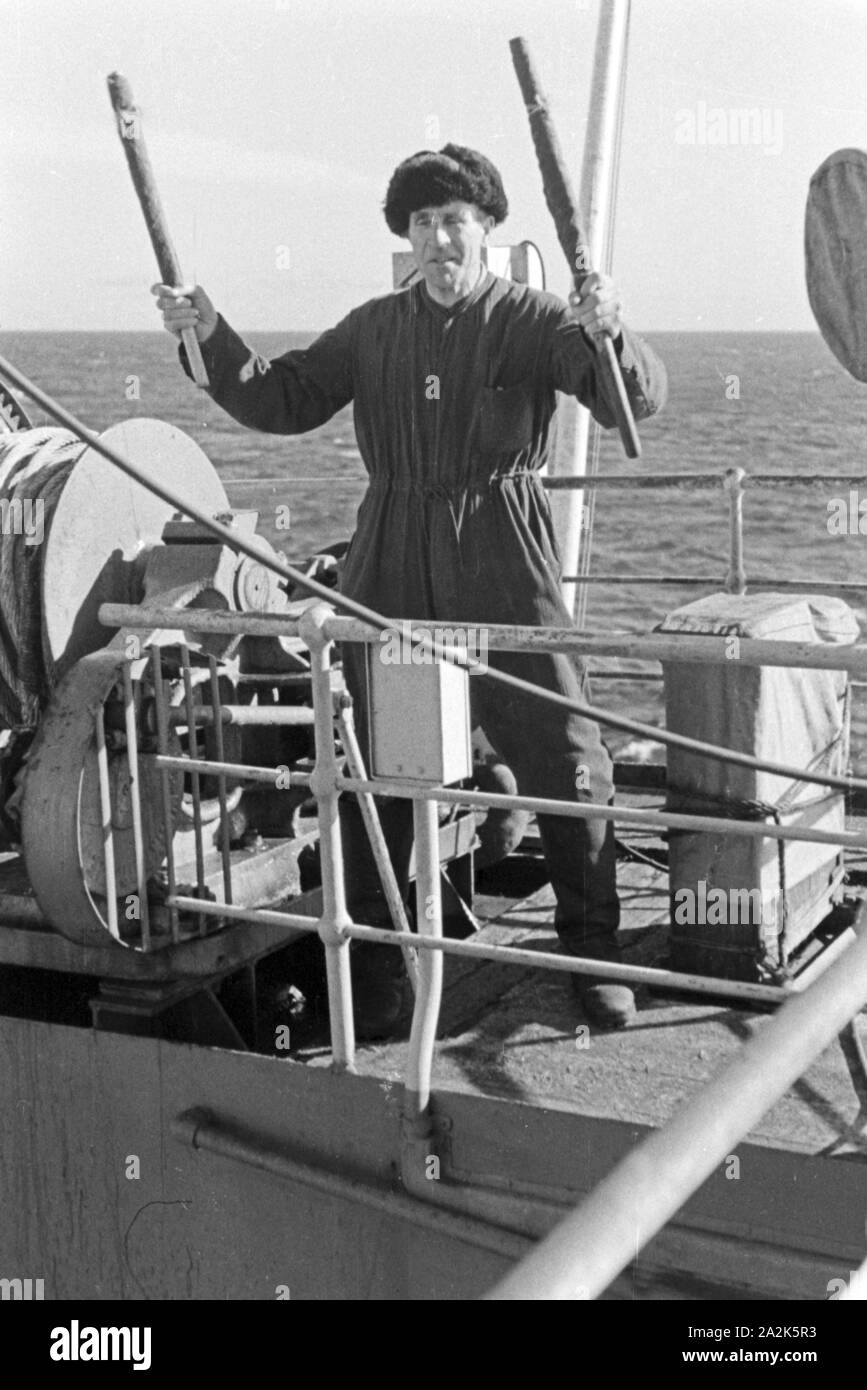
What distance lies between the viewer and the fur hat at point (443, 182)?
433cm

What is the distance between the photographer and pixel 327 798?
371 cm

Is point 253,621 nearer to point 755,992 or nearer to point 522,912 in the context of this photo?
point 755,992

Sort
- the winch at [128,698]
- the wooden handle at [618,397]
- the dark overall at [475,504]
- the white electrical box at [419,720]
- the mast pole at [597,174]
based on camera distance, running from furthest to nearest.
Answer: the mast pole at [597,174] < the dark overall at [475,504] < the winch at [128,698] < the wooden handle at [618,397] < the white electrical box at [419,720]

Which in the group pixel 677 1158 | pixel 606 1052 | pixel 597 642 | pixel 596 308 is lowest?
pixel 606 1052

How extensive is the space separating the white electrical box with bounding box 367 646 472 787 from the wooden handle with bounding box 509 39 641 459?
0.75 m

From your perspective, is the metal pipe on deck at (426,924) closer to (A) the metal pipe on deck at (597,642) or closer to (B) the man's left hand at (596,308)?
(A) the metal pipe on deck at (597,642)

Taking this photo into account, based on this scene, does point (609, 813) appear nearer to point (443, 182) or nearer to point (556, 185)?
point (556, 185)

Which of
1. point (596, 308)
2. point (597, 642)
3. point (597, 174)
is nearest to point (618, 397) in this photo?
point (596, 308)

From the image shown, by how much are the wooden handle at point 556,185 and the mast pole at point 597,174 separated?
324 cm

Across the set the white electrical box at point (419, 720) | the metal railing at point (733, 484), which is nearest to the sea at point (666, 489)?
the metal railing at point (733, 484)

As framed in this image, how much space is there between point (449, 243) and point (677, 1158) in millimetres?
3302

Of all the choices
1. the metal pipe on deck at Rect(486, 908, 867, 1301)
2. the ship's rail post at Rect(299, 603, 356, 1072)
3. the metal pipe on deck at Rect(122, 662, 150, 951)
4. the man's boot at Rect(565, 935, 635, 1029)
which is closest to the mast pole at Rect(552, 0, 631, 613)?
the man's boot at Rect(565, 935, 635, 1029)

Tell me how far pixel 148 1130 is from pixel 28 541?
1.51m
